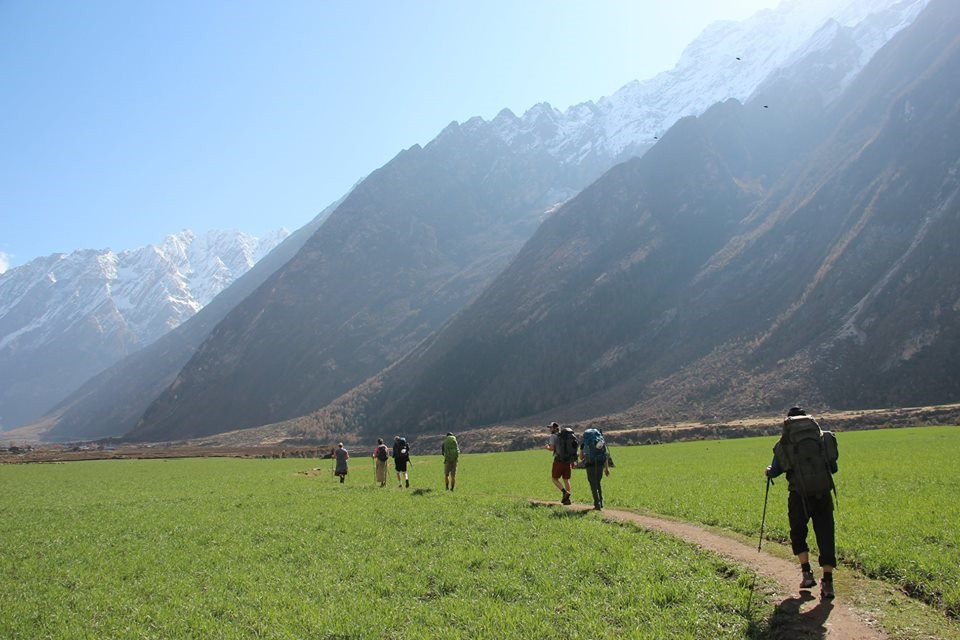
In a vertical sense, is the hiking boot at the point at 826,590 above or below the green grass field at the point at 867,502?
above

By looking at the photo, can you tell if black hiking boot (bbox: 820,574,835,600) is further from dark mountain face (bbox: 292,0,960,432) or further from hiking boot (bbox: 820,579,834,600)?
dark mountain face (bbox: 292,0,960,432)

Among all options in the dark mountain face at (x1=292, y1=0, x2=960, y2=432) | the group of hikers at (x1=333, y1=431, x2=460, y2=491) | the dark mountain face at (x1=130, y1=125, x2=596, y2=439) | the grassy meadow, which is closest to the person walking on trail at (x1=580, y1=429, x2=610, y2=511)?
the grassy meadow

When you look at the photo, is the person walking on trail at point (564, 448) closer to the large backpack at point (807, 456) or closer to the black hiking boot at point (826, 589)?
the large backpack at point (807, 456)

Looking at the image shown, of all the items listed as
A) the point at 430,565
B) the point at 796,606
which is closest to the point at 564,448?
the point at 430,565

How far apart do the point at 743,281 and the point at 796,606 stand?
363 feet

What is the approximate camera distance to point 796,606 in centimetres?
938

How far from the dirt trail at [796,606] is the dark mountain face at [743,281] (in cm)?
7480

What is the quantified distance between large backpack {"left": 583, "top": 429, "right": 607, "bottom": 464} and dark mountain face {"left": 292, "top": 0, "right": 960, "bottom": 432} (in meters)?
70.5

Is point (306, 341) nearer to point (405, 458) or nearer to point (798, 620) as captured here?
point (405, 458)

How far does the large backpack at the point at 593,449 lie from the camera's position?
18812 mm

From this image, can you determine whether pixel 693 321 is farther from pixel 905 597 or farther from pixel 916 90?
pixel 905 597

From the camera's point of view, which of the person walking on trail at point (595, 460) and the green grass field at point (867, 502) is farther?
the person walking on trail at point (595, 460)

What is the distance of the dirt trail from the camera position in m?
8.47

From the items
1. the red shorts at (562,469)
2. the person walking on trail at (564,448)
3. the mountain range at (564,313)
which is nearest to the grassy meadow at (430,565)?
the red shorts at (562,469)
